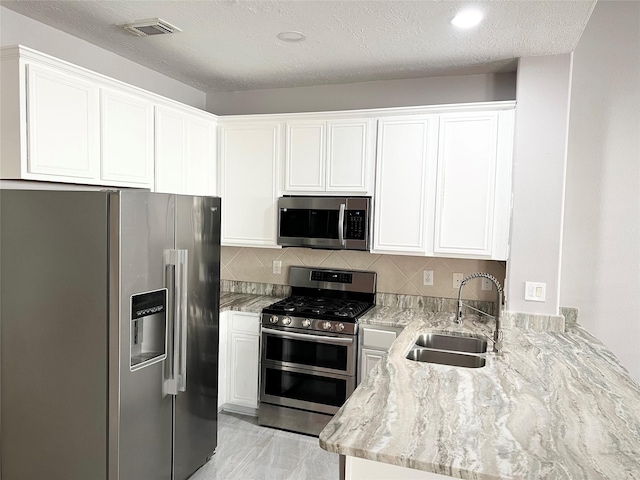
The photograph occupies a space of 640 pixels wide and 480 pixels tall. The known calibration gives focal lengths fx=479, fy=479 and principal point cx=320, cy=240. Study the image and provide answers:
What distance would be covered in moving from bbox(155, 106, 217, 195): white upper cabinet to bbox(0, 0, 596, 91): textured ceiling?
384 millimetres

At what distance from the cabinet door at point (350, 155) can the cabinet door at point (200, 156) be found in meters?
0.96

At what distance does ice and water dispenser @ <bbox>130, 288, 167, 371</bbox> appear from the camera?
2365mm

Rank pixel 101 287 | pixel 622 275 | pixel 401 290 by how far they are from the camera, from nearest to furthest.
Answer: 1. pixel 101 287
2. pixel 622 275
3. pixel 401 290

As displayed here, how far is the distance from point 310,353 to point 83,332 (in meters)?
1.62

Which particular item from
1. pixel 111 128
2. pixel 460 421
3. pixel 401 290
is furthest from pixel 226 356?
pixel 460 421

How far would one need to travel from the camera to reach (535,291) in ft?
10.2

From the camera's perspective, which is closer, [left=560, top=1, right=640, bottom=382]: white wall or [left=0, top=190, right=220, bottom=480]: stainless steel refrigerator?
[left=0, top=190, right=220, bottom=480]: stainless steel refrigerator

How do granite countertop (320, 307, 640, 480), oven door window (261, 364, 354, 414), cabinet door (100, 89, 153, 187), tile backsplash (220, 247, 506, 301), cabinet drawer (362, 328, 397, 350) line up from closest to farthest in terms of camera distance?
granite countertop (320, 307, 640, 480), cabinet door (100, 89, 153, 187), cabinet drawer (362, 328, 397, 350), oven door window (261, 364, 354, 414), tile backsplash (220, 247, 506, 301)

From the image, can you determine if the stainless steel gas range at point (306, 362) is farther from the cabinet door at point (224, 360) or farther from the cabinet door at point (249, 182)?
the cabinet door at point (249, 182)

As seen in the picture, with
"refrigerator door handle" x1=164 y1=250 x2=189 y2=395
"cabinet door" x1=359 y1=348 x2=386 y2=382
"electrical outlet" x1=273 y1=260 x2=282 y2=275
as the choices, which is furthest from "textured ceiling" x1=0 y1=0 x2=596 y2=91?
"cabinet door" x1=359 y1=348 x2=386 y2=382

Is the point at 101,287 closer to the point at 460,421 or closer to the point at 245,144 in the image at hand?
the point at 460,421

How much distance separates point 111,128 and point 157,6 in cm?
74

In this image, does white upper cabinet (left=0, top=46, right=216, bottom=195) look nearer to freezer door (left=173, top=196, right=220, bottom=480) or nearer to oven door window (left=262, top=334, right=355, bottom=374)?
freezer door (left=173, top=196, right=220, bottom=480)

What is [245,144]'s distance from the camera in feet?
12.5
